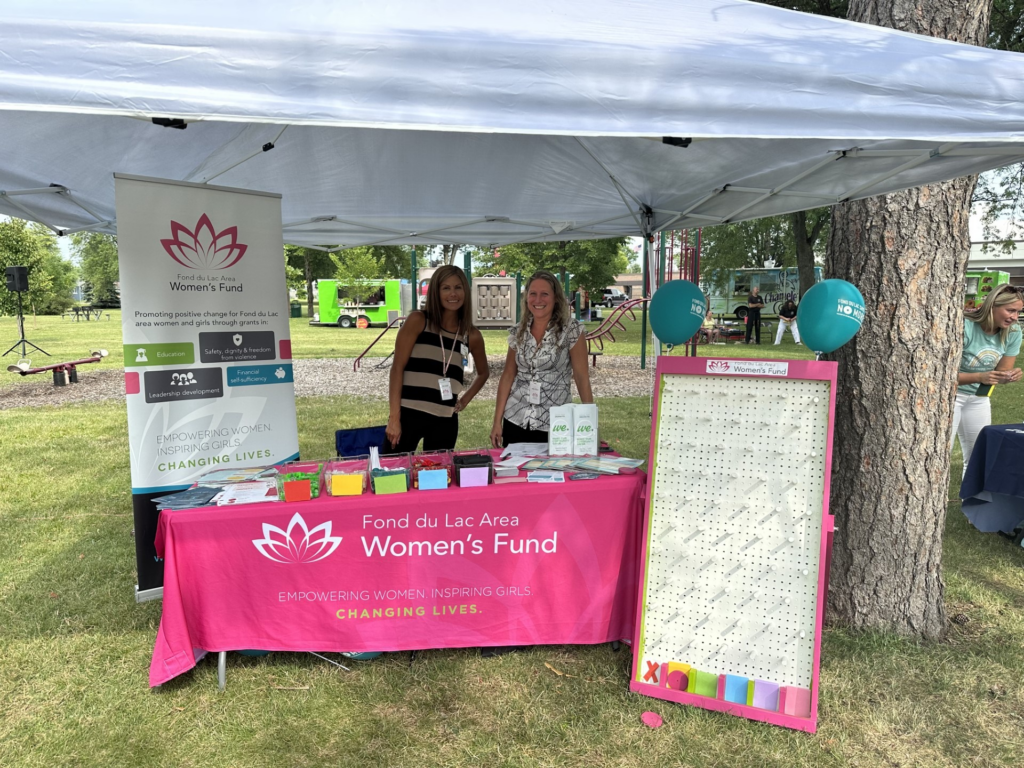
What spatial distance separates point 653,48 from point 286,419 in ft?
8.76

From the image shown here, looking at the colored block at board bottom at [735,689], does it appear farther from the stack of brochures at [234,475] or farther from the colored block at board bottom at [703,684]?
the stack of brochures at [234,475]

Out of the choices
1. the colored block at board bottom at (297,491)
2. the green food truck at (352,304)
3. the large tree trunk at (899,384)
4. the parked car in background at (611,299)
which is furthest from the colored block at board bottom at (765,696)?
the parked car in background at (611,299)

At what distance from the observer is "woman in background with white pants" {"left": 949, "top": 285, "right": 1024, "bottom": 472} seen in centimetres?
375

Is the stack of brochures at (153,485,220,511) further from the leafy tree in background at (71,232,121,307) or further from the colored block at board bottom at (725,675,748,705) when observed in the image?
the leafy tree in background at (71,232,121,307)

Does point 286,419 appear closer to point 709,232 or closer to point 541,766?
point 541,766

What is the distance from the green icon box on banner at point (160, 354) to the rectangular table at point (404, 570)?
100 cm

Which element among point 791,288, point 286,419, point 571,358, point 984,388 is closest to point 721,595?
point 571,358

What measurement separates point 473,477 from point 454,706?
33.6 inches

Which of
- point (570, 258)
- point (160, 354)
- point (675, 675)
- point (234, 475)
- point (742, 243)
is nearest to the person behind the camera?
point (675, 675)

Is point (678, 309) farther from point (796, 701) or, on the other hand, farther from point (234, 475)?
point (234, 475)

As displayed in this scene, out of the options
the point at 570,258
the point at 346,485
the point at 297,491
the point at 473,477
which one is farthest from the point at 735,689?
the point at 570,258

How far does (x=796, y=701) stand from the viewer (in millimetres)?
2166

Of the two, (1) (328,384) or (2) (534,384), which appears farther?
(1) (328,384)

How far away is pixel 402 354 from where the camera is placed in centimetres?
327
